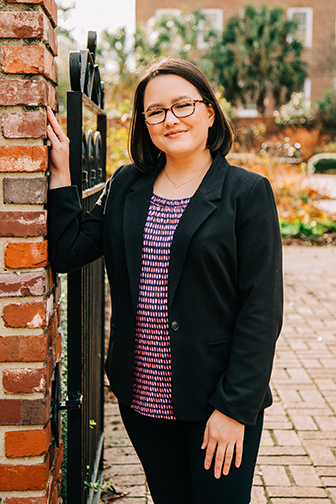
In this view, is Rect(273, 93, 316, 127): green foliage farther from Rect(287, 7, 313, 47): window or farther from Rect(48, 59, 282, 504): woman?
Rect(48, 59, 282, 504): woman

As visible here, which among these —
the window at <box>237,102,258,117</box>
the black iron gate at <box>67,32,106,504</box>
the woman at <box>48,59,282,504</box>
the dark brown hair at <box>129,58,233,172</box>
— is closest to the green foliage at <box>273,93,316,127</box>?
the window at <box>237,102,258,117</box>

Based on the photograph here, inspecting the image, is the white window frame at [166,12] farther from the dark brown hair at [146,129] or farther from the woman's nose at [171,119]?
the woman's nose at [171,119]

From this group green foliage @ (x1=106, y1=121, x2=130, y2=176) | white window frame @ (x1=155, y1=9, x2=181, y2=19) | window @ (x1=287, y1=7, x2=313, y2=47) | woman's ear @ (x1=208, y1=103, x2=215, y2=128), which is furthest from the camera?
window @ (x1=287, y1=7, x2=313, y2=47)

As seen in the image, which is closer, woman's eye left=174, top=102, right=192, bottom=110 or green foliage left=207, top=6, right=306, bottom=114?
woman's eye left=174, top=102, right=192, bottom=110

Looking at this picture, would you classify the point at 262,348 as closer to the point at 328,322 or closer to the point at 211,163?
the point at 211,163

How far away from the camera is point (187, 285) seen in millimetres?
1815

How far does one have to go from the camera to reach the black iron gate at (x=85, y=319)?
2008 mm

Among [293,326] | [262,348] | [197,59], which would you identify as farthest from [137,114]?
[197,59]

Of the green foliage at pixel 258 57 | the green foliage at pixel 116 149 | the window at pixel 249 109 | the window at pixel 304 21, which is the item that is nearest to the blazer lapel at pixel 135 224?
the green foliage at pixel 116 149

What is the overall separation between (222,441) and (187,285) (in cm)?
48

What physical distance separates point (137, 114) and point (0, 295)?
78cm

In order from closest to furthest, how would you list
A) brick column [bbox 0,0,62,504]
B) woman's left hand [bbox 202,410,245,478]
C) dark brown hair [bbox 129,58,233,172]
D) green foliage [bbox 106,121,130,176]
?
brick column [bbox 0,0,62,504], woman's left hand [bbox 202,410,245,478], dark brown hair [bbox 129,58,233,172], green foliage [bbox 106,121,130,176]

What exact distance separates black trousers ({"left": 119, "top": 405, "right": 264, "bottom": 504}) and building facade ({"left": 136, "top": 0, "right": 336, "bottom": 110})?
119ft

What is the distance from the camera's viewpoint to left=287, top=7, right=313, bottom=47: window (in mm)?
35906
